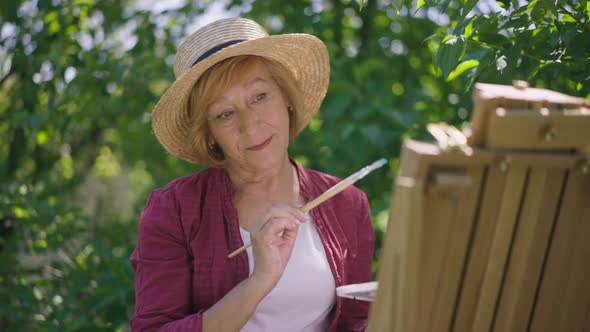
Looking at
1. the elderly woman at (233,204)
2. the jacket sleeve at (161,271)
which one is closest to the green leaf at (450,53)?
the elderly woman at (233,204)

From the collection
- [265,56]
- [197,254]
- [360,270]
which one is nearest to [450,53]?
[265,56]

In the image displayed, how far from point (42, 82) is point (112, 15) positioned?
1.99ft

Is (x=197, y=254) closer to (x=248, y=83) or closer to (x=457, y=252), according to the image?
(x=248, y=83)

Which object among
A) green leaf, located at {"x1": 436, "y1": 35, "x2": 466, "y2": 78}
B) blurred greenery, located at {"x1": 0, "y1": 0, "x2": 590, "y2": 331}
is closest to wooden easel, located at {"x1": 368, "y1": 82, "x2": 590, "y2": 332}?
green leaf, located at {"x1": 436, "y1": 35, "x2": 466, "y2": 78}

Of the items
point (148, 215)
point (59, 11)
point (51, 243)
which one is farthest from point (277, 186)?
point (59, 11)

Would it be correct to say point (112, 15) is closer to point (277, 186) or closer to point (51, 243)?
point (51, 243)

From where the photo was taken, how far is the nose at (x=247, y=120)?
183 centimetres

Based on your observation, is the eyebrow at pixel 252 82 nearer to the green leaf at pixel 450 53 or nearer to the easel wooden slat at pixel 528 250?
the green leaf at pixel 450 53

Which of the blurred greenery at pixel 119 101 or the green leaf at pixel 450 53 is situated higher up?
the green leaf at pixel 450 53

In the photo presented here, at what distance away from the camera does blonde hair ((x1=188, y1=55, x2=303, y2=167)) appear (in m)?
1.82

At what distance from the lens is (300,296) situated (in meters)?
1.87

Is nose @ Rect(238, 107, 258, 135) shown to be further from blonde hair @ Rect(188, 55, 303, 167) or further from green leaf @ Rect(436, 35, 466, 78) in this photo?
green leaf @ Rect(436, 35, 466, 78)

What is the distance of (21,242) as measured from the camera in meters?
3.12

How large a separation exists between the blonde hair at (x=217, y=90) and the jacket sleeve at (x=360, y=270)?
41 cm
